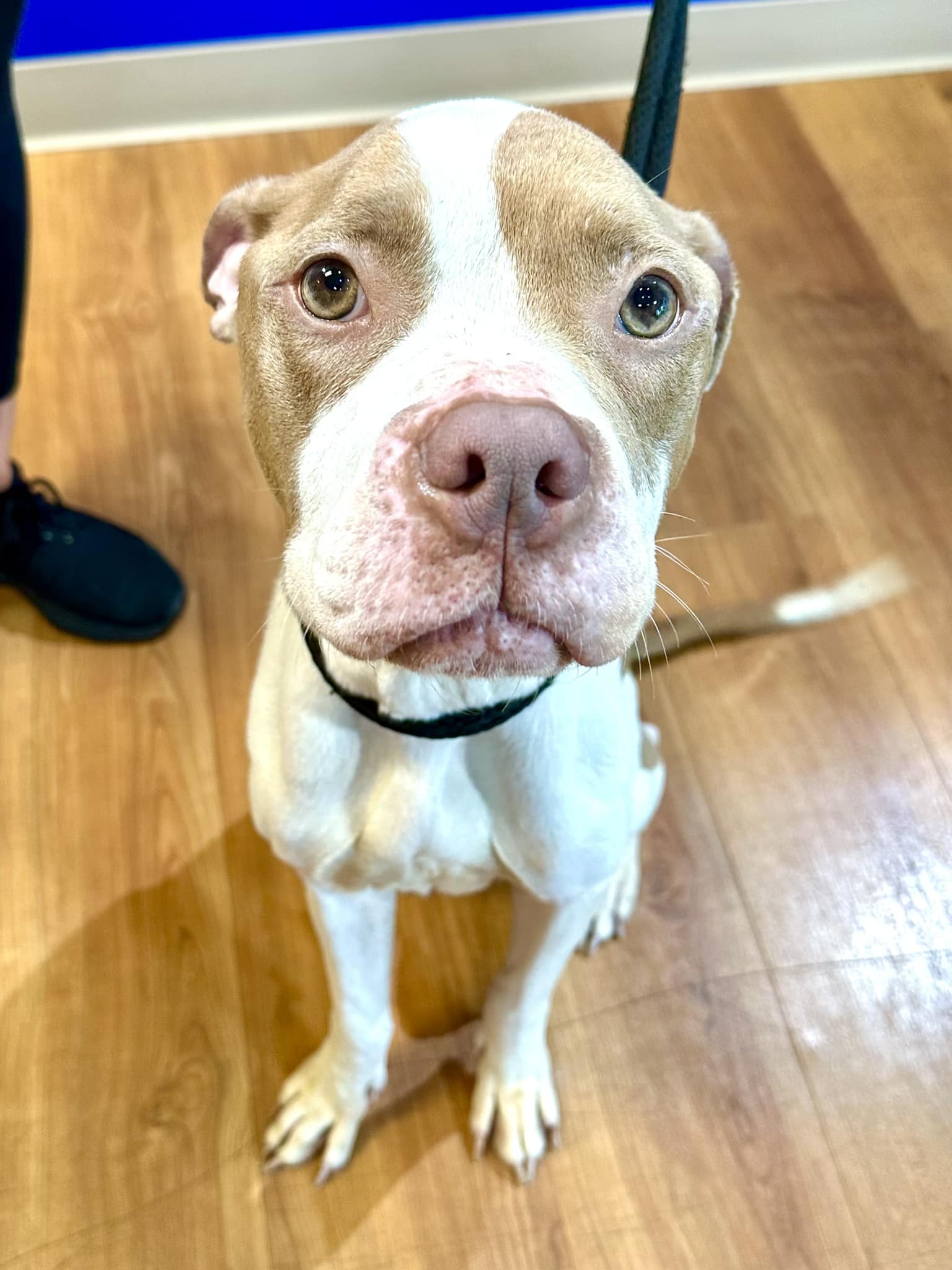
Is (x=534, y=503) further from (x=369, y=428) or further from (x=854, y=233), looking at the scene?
(x=854, y=233)

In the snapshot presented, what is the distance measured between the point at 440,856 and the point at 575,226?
2.47ft

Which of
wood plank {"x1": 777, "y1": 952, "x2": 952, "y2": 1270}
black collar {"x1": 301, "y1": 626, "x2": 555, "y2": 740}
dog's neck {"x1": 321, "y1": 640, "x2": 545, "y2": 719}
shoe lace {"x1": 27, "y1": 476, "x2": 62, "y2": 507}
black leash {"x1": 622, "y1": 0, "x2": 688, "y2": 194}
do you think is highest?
black leash {"x1": 622, "y1": 0, "x2": 688, "y2": 194}

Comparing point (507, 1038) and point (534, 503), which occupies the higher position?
point (534, 503)

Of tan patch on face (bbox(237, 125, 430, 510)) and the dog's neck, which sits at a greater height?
tan patch on face (bbox(237, 125, 430, 510))

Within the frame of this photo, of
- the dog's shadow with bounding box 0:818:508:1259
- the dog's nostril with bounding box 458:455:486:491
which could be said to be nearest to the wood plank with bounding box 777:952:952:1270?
the dog's shadow with bounding box 0:818:508:1259

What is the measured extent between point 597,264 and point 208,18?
2671 millimetres

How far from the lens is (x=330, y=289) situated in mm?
1065

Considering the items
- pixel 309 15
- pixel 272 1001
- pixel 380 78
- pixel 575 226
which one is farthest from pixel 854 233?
pixel 272 1001

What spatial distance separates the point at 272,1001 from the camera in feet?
6.34

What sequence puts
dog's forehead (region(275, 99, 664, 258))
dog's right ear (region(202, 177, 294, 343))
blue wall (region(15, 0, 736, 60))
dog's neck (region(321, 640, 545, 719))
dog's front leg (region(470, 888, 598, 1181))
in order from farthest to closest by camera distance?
blue wall (region(15, 0, 736, 60))
dog's front leg (region(470, 888, 598, 1181))
dog's right ear (region(202, 177, 294, 343))
dog's neck (region(321, 640, 545, 719))
dog's forehead (region(275, 99, 664, 258))

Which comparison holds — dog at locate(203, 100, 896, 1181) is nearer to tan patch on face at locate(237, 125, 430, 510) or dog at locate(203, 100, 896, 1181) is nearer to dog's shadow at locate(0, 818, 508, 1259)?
tan patch on face at locate(237, 125, 430, 510)

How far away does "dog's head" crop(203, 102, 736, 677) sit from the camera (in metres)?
0.87

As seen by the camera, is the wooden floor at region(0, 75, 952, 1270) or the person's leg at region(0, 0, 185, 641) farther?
the person's leg at region(0, 0, 185, 641)

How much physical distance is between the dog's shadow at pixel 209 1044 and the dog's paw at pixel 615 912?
0.17 m
